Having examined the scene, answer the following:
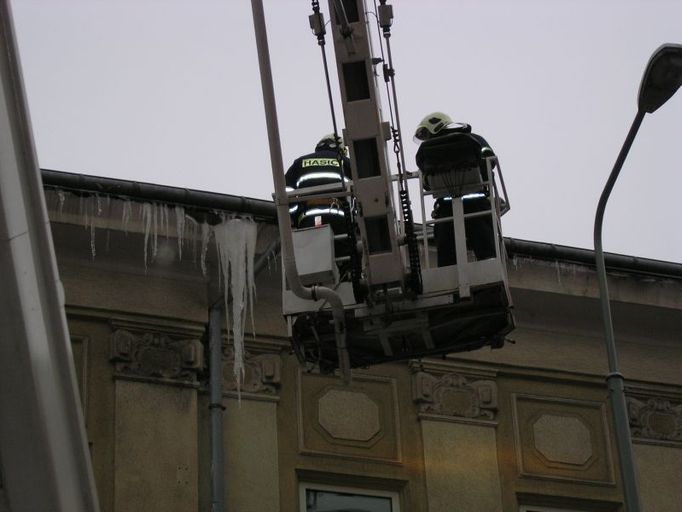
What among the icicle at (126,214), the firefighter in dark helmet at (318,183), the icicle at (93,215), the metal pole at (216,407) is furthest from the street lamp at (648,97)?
the icicle at (93,215)

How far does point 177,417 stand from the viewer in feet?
49.6

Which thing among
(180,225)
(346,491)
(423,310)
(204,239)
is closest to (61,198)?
(180,225)

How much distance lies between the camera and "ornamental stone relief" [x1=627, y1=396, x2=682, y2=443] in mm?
17031

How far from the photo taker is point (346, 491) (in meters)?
15.7

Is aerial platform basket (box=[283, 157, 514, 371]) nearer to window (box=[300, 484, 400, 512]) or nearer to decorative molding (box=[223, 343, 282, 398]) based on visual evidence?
decorative molding (box=[223, 343, 282, 398])

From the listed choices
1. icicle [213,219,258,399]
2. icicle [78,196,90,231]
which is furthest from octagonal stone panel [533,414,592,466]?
icicle [78,196,90,231]

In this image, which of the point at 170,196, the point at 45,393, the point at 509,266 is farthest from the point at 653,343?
Result: the point at 45,393

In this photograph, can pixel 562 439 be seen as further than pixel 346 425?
Yes

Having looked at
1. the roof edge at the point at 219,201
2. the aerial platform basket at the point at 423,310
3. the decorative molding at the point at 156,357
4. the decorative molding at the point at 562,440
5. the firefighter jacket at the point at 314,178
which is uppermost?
the roof edge at the point at 219,201

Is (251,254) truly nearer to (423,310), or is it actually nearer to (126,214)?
(126,214)

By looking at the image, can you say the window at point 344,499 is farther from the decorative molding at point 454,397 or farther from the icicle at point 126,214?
the icicle at point 126,214

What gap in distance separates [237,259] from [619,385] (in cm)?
499

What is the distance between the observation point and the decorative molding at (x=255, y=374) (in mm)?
15633

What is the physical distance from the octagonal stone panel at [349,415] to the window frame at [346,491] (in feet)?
1.54
